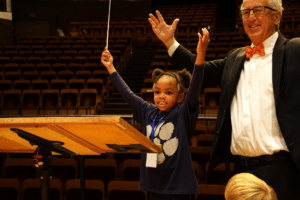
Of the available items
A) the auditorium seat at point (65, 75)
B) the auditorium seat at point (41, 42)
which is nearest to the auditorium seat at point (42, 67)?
the auditorium seat at point (65, 75)

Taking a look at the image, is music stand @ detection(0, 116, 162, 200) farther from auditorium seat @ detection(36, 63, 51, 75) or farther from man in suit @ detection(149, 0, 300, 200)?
auditorium seat @ detection(36, 63, 51, 75)

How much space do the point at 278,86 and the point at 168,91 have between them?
307 mm

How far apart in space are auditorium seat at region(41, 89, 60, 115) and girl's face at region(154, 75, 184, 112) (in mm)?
2511

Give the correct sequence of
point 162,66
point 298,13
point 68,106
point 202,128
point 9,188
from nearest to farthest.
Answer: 1. point 9,188
2. point 202,128
3. point 68,106
4. point 162,66
5. point 298,13

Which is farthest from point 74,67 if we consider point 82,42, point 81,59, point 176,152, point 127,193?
point 176,152

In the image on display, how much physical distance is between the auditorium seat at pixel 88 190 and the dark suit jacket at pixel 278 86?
78 cm

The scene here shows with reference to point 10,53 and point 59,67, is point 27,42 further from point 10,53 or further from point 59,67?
point 59,67

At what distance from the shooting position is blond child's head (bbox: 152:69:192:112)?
84 centimetres

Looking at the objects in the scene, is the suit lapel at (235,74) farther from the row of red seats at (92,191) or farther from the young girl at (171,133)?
the row of red seats at (92,191)

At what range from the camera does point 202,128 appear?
7.10 ft

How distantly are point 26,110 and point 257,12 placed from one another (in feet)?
9.63

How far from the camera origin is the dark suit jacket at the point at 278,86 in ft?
1.94

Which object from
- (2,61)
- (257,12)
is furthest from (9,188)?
(2,61)

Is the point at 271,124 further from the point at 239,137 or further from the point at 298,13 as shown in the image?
the point at 298,13
